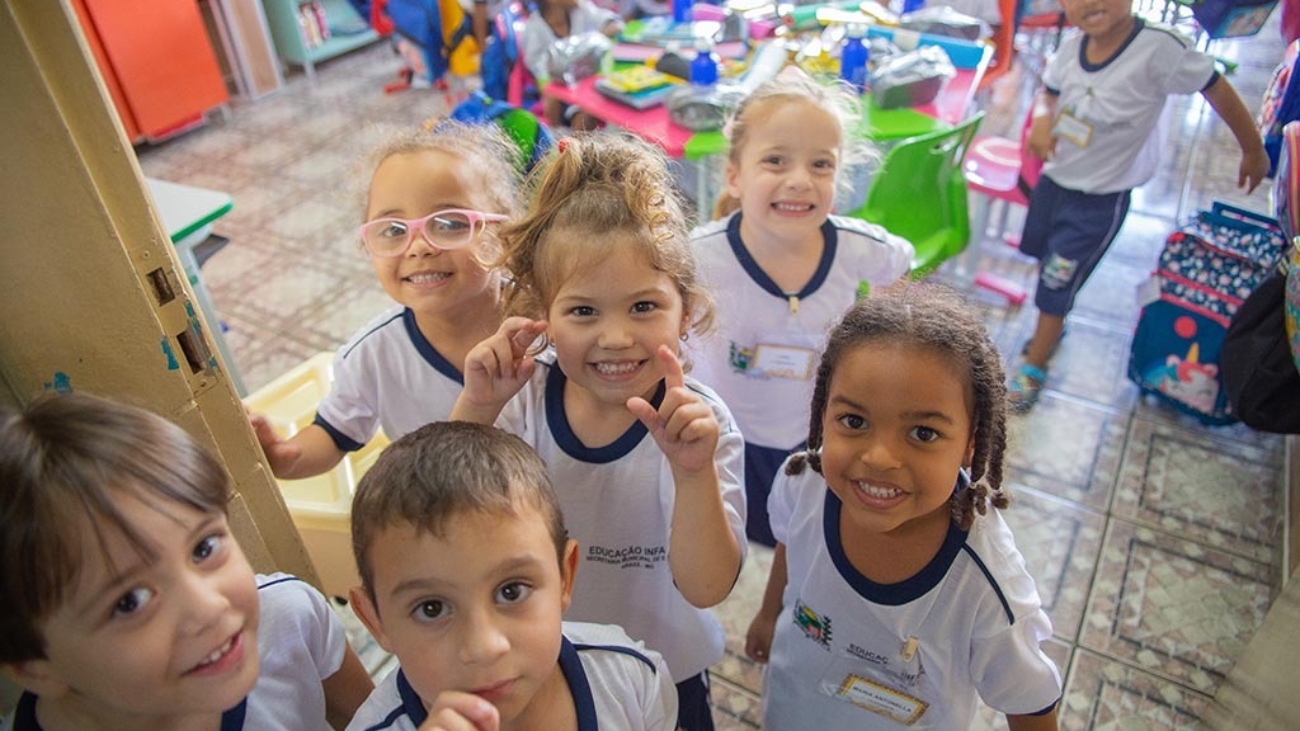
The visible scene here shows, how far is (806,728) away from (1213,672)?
1319 millimetres

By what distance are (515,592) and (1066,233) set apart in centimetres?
250

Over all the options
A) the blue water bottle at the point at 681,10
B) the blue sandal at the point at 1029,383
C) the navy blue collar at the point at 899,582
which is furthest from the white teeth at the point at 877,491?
the blue water bottle at the point at 681,10

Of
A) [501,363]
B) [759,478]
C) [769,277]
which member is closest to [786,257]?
[769,277]

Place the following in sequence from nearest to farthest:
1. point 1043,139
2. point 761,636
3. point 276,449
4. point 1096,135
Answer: point 276,449
point 761,636
point 1096,135
point 1043,139

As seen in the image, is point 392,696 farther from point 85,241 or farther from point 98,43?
point 98,43

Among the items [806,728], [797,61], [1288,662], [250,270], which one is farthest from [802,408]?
[250,270]

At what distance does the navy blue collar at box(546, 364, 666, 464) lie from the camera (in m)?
1.21

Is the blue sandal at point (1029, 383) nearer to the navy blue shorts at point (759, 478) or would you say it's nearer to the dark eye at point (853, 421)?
the navy blue shorts at point (759, 478)

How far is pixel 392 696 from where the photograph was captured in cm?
95

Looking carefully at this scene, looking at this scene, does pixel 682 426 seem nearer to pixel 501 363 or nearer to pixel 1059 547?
pixel 501 363

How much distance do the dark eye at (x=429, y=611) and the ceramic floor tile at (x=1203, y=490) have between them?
2.25 meters

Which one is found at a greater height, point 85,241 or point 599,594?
point 85,241

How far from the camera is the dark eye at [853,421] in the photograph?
1109 millimetres

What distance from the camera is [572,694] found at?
96 cm
